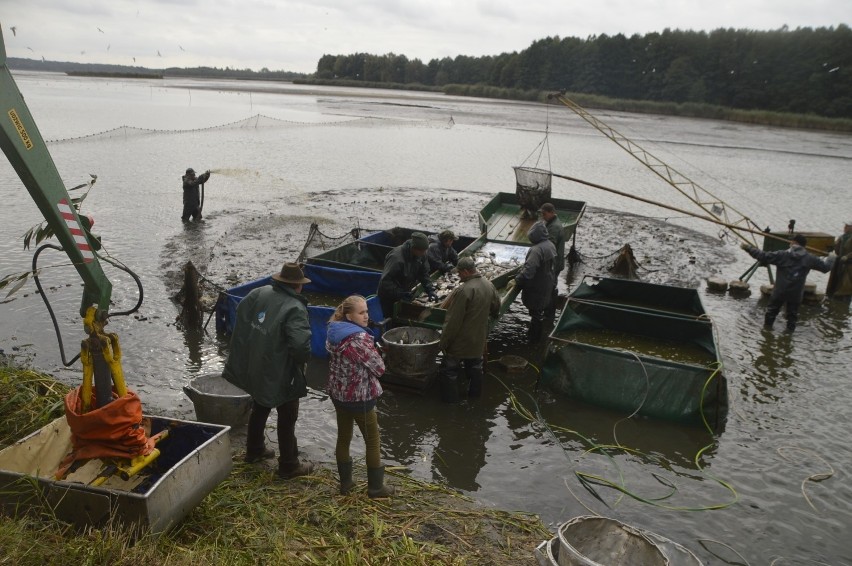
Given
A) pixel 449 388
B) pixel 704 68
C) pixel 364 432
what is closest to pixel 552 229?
pixel 449 388

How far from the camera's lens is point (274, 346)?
5.33 meters

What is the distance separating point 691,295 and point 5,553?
996cm

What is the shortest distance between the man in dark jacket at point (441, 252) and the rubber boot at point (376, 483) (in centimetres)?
516

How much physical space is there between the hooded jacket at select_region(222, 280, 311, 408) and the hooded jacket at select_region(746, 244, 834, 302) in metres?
9.16

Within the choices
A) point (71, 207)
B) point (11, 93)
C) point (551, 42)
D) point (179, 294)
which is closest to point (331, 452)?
point (71, 207)

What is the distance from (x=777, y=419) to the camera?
8.01 metres

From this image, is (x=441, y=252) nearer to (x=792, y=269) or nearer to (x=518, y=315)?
(x=518, y=315)

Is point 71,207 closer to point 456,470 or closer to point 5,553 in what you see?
point 5,553

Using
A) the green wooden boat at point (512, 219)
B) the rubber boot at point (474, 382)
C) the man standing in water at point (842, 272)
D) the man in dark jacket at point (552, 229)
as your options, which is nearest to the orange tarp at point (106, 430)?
the rubber boot at point (474, 382)

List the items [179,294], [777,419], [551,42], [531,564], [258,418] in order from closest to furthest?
1. [531,564]
2. [258,418]
3. [777,419]
4. [179,294]
5. [551,42]

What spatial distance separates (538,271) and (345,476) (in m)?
5.08

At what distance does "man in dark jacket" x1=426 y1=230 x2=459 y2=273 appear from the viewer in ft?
33.6

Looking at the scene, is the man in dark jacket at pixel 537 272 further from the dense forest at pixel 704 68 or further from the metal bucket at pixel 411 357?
the dense forest at pixel 704 68

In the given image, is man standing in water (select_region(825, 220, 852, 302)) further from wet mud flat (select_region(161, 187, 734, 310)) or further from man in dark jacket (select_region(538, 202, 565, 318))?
man in dark jacket (select_region(538, 202, 565, 318))
